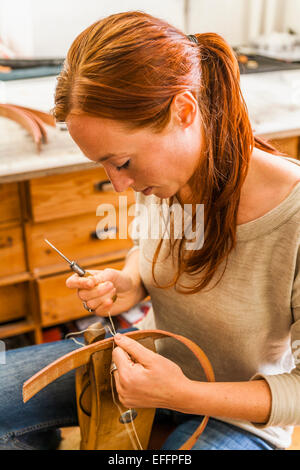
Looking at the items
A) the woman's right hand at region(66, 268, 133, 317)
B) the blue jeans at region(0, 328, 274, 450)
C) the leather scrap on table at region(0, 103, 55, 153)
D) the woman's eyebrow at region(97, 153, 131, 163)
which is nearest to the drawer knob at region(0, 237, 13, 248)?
the leather scrap on table at region(0, 103, 55, 153)

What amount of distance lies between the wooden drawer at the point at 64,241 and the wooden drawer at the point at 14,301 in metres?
0.11

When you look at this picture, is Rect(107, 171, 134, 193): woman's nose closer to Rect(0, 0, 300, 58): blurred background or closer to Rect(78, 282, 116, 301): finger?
Rect(78, 282, 116, 301): finger

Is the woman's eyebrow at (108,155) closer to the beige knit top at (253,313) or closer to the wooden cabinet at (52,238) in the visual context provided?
the beige knit top at (253,313)

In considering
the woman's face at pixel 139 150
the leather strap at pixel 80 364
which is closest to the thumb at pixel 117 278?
the leather strap at pixel 80 364

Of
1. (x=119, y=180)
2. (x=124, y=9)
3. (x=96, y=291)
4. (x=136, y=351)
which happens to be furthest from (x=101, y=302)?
(x=124, y=9)

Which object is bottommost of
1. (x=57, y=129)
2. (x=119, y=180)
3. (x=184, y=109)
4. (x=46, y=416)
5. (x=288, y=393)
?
(x=46, y=416)

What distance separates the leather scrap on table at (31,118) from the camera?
1350mm

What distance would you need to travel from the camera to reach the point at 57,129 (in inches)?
56.6

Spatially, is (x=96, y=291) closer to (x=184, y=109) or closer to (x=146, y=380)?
(x=146, y=380)

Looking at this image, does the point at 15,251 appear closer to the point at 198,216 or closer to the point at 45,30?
the point at 198,216

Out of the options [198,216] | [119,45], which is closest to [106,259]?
[198,216]

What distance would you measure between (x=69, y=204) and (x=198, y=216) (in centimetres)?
61

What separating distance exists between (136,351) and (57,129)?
843mm

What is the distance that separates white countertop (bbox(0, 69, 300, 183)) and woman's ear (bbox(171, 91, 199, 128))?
600 mm
